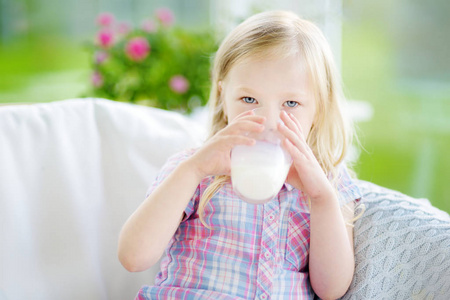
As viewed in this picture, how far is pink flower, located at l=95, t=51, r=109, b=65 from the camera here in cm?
228

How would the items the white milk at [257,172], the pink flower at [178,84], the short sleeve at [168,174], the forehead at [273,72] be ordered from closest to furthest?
1. the white milk at [257,172]
2. the forehead at [273,72]
3. the short sleeve at [168,174]
4. the pink flower at [178,84]

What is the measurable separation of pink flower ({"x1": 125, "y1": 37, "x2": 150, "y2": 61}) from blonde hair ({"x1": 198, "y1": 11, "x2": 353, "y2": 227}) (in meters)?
1.06

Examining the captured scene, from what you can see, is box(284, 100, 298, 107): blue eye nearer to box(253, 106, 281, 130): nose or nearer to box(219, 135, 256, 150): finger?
box(253, 106, 281, 130): nose

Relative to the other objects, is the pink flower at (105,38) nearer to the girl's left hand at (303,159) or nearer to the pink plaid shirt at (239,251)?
the pink plaid shirt at (239,251)

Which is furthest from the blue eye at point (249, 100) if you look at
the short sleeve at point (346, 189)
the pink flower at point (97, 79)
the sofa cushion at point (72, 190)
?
the pink flower at point (97, 79)

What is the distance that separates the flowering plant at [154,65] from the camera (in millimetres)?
2240

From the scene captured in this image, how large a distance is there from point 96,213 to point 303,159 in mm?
571

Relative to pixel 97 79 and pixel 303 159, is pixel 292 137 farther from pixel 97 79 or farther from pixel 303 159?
pixel 97 79

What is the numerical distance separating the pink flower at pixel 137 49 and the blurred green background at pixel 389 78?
39 cm

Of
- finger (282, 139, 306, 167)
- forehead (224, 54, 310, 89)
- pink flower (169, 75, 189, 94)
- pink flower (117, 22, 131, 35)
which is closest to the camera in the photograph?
finger (282, 139, 306, 167)

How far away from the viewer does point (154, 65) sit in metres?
2.26

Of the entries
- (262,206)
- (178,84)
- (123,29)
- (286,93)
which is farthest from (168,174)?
(123,29)

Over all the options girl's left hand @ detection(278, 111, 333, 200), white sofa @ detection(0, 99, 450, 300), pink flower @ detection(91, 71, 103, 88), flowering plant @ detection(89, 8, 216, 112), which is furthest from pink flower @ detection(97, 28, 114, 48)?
girl's left hand @ detection(278, 111, 333, 200)

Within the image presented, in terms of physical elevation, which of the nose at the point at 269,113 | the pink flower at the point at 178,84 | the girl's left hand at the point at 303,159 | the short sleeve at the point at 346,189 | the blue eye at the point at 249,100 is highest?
the blue eye at the point at 249,100
